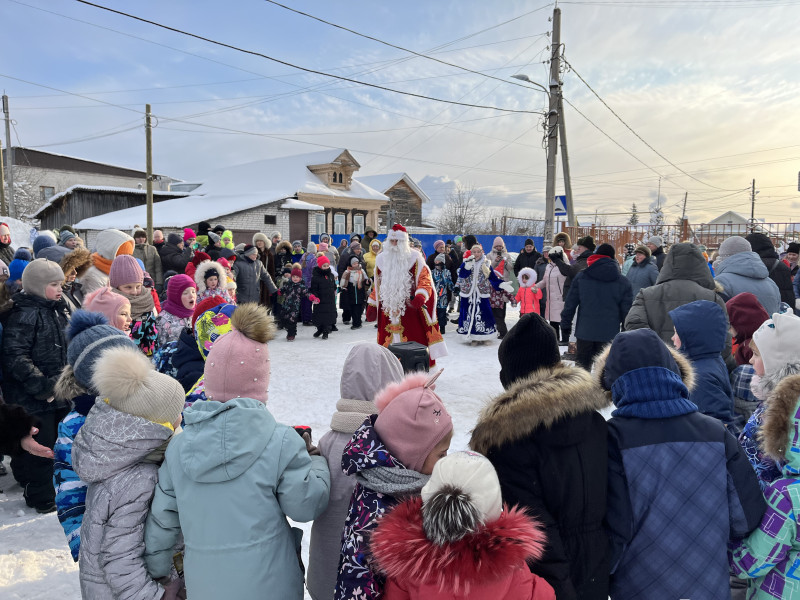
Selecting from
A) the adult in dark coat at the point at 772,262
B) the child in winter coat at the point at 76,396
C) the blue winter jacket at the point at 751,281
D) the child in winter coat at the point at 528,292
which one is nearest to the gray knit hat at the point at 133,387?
the child in winter coat at the point at 76,396

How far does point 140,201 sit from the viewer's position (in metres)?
32.4

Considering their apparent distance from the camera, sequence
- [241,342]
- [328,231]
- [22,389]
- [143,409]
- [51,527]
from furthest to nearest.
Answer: [328,231] < [22,389] < [51,527] < [241,342] < [143,409]

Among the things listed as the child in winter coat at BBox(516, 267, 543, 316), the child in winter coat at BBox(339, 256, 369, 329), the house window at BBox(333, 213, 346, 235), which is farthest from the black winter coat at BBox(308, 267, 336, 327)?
the house window at BBox(333, 213, 346, 235)

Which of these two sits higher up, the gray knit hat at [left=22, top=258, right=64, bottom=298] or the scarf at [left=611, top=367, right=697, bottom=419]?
the gray knit hat at [left=22, top=258, right=64, bottom=298]

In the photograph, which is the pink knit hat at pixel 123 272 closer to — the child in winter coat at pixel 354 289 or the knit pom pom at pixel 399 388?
the knit pom pom at pixel 399 388

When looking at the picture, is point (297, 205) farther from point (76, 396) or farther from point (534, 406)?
point (534, 406)

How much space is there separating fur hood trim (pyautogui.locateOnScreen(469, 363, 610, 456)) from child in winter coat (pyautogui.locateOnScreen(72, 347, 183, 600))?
1.23 meters

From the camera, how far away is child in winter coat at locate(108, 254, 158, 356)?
4.43 m

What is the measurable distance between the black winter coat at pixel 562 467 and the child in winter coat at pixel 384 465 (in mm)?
236

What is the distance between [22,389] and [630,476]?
4040 mm

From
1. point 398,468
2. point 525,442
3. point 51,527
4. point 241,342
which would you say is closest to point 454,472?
point 398,468

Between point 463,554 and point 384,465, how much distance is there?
427mm

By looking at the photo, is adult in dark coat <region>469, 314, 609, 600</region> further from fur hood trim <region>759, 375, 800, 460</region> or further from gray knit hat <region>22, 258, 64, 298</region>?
gray knit hat <region>22, 258, 64, 298</region>

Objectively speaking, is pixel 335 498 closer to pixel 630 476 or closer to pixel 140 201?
pixel 630 476
